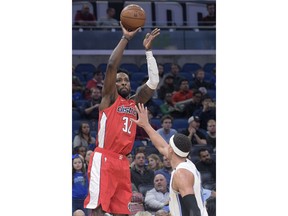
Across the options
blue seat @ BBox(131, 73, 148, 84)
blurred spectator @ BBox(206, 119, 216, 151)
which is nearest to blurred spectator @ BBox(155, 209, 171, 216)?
blurred spectator @ BBox(206, 119, 216, 151)

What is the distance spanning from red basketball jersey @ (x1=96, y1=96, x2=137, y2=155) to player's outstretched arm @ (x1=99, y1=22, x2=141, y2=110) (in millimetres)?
70

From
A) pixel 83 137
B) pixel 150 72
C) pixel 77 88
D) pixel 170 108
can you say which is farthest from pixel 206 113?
pixel 150 72

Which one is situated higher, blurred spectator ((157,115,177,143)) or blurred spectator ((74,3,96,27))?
blurred spectator ((74,3,96,27))

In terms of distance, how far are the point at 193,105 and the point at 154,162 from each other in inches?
151

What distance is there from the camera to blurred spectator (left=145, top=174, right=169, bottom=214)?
42.9 ft

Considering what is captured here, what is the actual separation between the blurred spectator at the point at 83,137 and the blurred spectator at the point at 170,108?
260 cm

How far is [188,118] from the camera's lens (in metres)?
17.6

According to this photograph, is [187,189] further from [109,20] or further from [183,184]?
[109,20]

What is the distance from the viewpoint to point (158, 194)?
13219 mm

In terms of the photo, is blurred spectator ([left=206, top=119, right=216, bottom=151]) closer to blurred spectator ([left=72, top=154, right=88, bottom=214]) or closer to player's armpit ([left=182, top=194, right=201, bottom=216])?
blurred spectator ([left=72, top=154, right=88, bottom=214])
